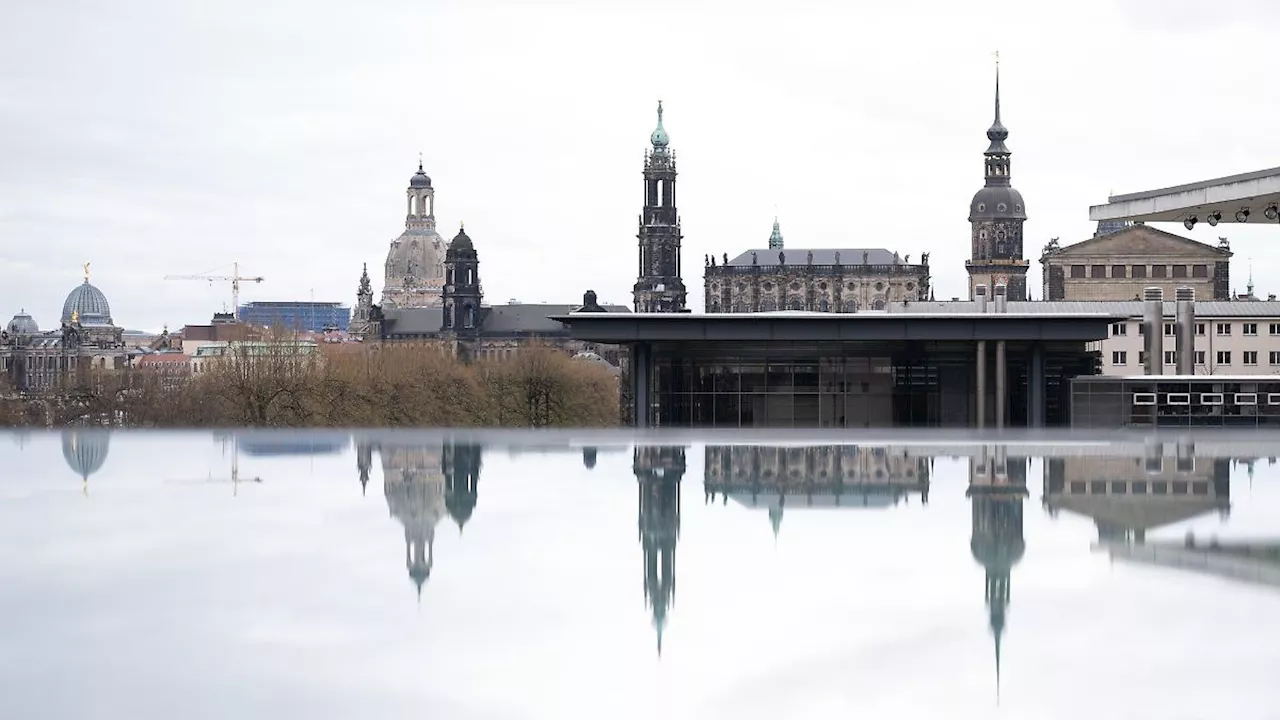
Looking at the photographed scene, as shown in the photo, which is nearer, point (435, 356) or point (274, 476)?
point (274, 476)

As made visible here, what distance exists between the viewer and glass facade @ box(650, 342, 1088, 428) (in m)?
47.2

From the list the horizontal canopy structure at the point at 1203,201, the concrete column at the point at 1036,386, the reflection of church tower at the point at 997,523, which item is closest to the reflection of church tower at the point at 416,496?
the reflection of church tower at the point at 997,523

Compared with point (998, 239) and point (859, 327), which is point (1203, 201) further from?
point (998, 239)

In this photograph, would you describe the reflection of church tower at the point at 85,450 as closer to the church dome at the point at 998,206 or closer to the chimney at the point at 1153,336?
the chimney at the point at 1153,336

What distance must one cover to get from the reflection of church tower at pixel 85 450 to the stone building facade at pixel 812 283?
14059 cm

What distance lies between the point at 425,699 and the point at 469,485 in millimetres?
12811

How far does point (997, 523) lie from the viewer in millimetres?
22656

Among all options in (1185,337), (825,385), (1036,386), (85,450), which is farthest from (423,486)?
(1185,337)

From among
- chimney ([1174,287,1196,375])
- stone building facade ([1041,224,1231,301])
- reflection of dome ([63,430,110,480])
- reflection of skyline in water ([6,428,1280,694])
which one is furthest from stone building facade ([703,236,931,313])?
reflection of skyline in water ([6,428,1280,694])

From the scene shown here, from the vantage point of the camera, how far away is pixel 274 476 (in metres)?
28.6

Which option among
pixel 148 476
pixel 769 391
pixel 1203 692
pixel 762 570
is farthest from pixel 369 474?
pixel 769 391

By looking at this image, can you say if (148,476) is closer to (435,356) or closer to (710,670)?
(710,670)

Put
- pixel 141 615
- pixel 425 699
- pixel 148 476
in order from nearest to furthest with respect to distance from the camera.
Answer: pixel 425 699 → pixel 141 615 → pixel 148 476

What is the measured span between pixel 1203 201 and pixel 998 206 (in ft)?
445
